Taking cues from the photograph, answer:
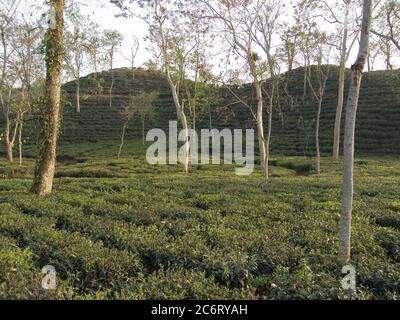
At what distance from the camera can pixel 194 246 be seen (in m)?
7.28

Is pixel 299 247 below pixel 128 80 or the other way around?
below

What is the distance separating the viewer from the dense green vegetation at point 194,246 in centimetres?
549

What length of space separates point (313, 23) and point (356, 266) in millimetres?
25062

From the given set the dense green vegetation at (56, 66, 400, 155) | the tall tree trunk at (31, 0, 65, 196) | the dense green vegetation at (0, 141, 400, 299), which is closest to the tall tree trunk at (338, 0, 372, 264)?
the dense green vegetation at (0, 141, 400, 299)

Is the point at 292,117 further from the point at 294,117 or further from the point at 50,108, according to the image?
the point at 50,108

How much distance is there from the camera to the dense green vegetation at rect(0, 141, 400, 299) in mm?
5488

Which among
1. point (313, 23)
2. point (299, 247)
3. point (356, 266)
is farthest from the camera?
point (313, 23)

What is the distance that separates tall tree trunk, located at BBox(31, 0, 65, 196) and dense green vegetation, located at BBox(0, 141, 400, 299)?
1.44m

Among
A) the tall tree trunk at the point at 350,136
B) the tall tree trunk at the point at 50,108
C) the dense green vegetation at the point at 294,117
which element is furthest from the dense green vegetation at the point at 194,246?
the dense green vegetation at the point at 294,117

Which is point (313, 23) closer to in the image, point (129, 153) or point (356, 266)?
point (356, 266)

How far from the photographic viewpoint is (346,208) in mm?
6762

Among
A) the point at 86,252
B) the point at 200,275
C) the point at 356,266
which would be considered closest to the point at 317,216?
the point at 356,266

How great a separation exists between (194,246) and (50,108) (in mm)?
9276
